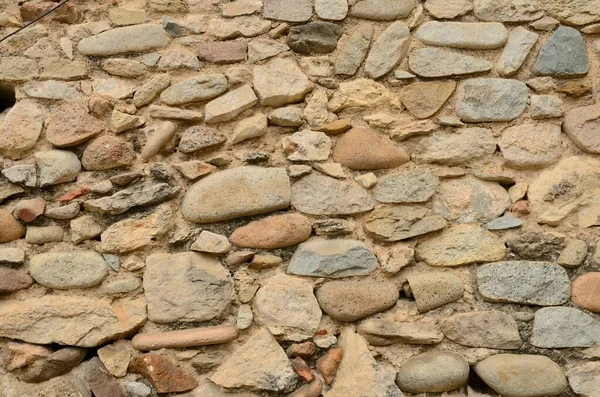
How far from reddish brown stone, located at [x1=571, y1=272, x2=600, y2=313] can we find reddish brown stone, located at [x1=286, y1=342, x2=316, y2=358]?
0.68m

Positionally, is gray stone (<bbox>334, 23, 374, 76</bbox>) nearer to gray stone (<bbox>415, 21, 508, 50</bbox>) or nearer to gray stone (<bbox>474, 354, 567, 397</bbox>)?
gray stone (<bbox>415, 21, 508, 50</bbox>)

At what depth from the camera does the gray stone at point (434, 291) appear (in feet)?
4.89

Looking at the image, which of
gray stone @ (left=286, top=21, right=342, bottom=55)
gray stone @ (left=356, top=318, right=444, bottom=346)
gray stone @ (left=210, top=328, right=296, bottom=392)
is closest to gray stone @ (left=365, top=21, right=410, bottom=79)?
gray stone @ (left=286, top=21, right=342, bottom=55)

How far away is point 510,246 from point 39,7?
4.96ft

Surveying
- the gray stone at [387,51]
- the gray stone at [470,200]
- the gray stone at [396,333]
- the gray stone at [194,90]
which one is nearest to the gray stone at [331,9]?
the gray stone at [387,51]

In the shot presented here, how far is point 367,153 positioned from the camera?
63.1 inches

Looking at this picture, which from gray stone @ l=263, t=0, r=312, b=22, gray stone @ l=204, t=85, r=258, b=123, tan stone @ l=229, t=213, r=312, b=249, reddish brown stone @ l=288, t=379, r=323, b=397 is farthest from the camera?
gray stone @ l=263, t=0, r=312, b=22

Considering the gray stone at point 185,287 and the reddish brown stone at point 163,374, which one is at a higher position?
the gray stone at point 185,287

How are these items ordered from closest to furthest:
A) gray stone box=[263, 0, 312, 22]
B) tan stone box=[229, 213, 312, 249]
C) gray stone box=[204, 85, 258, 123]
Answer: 1. tan stone box=[229, 213, 312, 249]
2. gray stone box=[204, 85, 258, 123]
3. gray stone box=[263, 0, 312, 22]

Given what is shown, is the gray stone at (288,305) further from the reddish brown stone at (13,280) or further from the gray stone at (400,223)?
the reddish brown stone at (13,280)

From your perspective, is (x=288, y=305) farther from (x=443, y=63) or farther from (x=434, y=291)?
(x=443, y=63)

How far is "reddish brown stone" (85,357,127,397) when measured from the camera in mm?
1415

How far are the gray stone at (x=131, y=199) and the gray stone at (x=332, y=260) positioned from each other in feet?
1.24

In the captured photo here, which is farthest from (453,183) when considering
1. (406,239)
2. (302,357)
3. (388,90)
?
(302,357)
